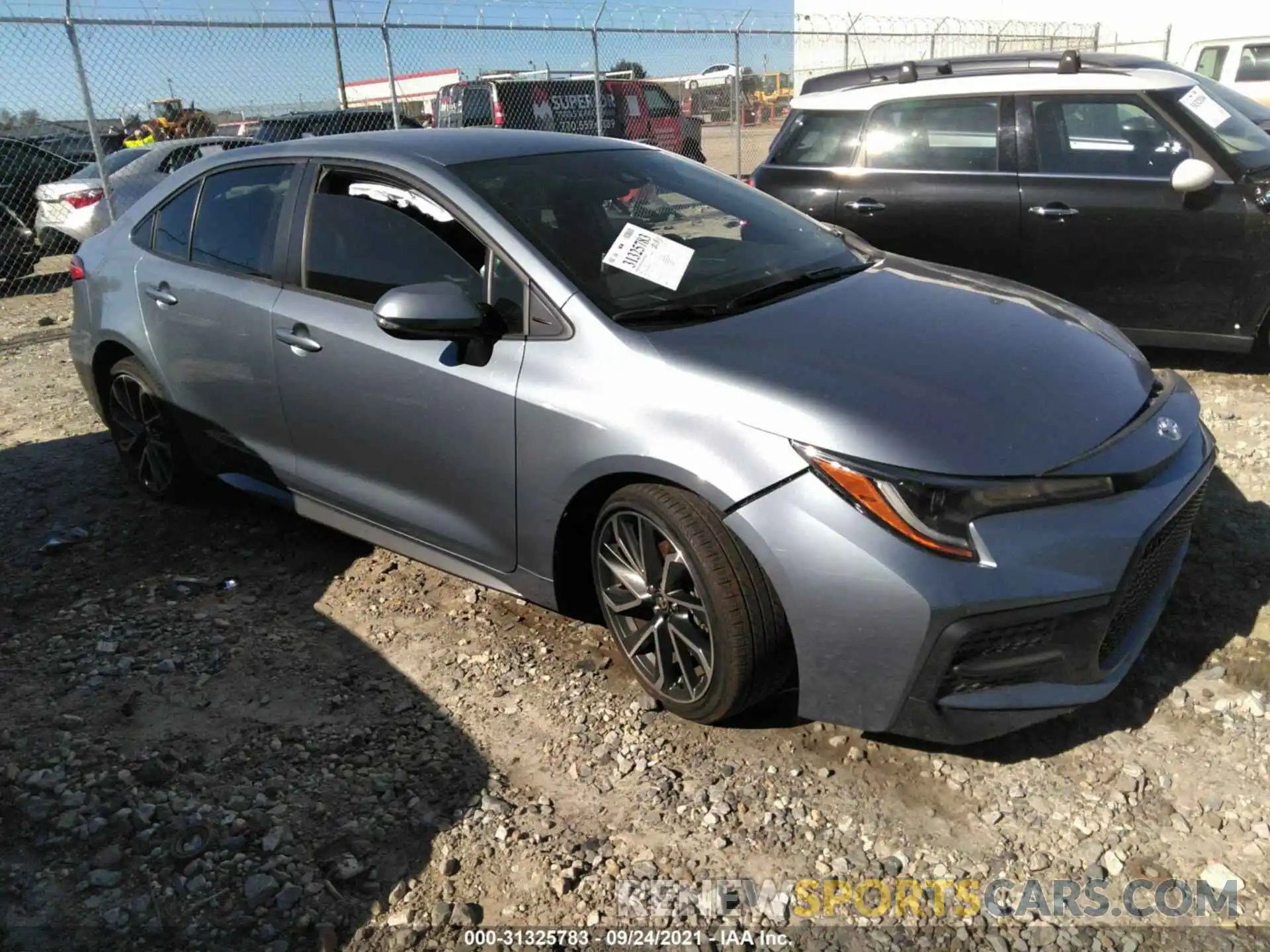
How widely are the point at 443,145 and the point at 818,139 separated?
3.67 m

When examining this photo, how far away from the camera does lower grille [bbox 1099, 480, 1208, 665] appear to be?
102 inches

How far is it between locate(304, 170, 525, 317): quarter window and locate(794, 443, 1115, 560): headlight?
118 cm

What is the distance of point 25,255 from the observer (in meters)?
11.9

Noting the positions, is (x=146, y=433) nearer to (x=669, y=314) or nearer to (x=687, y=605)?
(x=669, y=314)

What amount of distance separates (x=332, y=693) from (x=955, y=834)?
188cm

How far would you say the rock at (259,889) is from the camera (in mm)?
2395

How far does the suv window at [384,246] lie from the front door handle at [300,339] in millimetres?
155

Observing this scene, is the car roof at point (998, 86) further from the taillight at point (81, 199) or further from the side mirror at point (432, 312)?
the taillight at point (81, 199)

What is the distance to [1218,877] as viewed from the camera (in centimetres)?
235

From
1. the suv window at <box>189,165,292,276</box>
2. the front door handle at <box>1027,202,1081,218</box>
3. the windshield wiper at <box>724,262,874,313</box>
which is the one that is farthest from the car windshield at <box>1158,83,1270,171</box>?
the suv window at <box>189,165,292,276</box>

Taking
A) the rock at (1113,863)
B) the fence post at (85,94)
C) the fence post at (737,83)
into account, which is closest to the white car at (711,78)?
the fence post at (737,83)

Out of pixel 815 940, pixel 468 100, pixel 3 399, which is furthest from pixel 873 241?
pixel 468 100

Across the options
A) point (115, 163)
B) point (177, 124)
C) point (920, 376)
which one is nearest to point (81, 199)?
point (115, 163)

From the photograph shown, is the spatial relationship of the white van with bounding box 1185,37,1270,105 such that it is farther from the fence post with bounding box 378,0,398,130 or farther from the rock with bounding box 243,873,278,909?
the rock with bounding box 243,873,278,909
